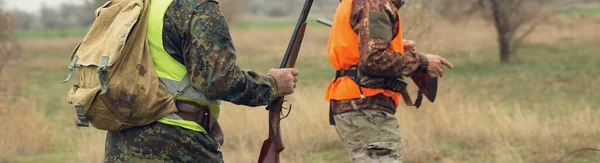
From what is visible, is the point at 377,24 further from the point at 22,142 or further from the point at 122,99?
the point at 22,142

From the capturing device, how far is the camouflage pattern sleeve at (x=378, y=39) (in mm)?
4520

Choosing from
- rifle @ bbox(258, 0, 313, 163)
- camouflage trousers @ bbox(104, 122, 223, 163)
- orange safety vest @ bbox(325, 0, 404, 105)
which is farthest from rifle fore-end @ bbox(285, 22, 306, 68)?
camouflage trousers @ bbox(104, 122, 223, 163)

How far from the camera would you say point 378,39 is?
451 cm

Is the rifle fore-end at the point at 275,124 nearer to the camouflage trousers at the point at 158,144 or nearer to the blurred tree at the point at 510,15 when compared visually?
the camouflage trousers at the point at 158,144

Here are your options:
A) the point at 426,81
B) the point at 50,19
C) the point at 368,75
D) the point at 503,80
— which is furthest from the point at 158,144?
the point at 50,19

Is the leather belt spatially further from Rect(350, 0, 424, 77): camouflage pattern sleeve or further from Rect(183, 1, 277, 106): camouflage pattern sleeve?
Rect(350, 0, 424, 77): camouflage pattern sleeve

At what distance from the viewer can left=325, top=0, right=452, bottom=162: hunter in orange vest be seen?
4586 millimetres

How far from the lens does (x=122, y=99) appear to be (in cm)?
323

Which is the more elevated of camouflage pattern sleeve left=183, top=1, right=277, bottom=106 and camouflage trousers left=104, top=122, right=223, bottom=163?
camouflage pattern sleeve left=183, top=1, right=277, bottom=106

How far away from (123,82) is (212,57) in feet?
1.06

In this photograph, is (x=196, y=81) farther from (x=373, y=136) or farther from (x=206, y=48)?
(x=373, y=136)

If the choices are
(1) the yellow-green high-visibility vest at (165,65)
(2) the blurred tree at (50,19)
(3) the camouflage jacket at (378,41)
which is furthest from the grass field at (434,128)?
(2) the blurred tree at (50,19)

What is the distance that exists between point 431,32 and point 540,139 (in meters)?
3.13

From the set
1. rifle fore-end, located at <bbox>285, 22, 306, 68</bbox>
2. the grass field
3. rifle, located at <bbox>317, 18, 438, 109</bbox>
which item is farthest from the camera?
the grass field
